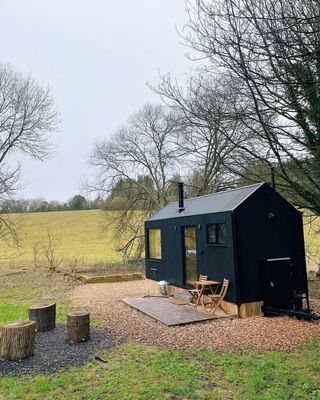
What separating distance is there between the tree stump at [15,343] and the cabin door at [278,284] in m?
4.58

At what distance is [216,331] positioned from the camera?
246 inches

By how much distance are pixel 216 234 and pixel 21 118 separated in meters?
13.1

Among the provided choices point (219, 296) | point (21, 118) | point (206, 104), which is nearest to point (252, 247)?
point (219, 296)

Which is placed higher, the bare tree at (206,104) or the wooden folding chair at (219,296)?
the bare tree at (206,104)

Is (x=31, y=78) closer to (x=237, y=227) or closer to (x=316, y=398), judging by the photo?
(x=237, y=227)

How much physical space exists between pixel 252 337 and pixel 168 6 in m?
6.21

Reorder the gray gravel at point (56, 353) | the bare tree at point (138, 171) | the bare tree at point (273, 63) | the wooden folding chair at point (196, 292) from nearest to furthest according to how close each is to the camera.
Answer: the gray gravel at point (56, 353), the bare tree at point (273, 63), the wooden folding chair at point (196, 292), the bare tree at point (138, 171)

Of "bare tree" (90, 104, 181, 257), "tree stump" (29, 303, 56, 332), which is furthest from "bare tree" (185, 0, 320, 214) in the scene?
"bare tree" (90, 104, 181, 257)

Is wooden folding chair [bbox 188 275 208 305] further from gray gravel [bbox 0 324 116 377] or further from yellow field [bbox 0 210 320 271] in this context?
yellow field [bbox 0 210 320 271]

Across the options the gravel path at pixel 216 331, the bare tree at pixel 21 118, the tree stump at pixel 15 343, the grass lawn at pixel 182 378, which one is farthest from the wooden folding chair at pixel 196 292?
the bare tree at pixel 21 118

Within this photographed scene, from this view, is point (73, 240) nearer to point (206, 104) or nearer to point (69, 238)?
point (69, 238)

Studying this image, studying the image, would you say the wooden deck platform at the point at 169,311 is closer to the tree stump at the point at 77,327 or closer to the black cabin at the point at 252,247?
the black cabin at the point at 252,247

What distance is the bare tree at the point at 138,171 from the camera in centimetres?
1920

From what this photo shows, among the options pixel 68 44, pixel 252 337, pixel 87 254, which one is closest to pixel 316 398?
pixel 252 337
